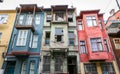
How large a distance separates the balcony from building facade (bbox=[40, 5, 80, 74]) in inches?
65.2

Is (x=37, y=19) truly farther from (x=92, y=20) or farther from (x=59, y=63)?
(x=92, y=20)

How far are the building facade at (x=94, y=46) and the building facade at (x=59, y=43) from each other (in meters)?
0.91

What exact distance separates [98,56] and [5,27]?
1281cm

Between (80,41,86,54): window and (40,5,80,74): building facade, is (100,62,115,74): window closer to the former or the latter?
(80,41,86,54): window

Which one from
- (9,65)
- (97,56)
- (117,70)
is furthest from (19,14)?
(117,70)

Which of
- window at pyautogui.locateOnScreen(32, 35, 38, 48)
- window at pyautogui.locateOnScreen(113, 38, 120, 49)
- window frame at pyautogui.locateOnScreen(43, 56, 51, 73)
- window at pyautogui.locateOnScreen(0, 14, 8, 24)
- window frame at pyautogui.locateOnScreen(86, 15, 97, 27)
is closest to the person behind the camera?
window frame at pyautogui.locateOnScreen(43, 56, 51, 73)

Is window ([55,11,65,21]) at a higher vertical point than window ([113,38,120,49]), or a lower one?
higher

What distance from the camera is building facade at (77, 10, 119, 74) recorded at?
1436cm

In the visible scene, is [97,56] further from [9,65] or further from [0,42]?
[0,42]

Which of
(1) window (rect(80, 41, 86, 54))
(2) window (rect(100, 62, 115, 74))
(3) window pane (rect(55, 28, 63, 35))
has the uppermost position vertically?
(3) window pane (rect(55, 28, 63, 35))

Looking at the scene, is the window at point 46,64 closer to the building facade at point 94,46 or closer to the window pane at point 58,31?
the window pane at point 58,31

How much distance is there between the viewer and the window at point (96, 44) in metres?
15.0

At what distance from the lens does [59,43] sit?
600 inches

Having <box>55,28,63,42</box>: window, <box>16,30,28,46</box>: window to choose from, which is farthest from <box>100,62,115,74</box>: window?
<box>16,30,28,46</box>: window
